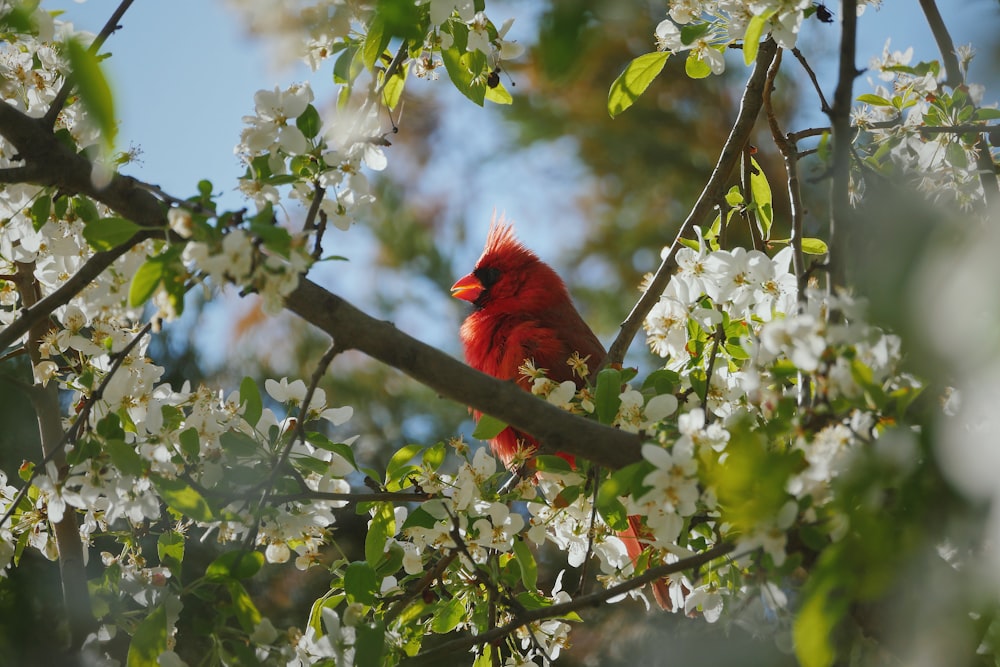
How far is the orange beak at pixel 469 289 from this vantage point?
3928 millimetres

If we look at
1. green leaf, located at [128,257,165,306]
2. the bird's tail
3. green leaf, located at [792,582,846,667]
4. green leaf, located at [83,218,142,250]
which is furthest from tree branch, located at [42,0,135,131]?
the bird's tail

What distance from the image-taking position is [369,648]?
1.42 metres

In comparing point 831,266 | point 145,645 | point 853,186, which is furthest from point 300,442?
point 853,186

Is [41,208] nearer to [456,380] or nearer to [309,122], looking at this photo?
[309,122]

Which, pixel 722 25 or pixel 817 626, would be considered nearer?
pixel 817 626

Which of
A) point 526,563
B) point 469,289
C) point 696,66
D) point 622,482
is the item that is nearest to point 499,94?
point 696,66

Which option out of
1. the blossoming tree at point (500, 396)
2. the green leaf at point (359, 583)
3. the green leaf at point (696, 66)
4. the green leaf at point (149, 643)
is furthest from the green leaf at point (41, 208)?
the green leaf at point (696, 66)

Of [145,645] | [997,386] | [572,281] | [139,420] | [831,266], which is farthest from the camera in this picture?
[572,281]

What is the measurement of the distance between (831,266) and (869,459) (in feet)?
1.29

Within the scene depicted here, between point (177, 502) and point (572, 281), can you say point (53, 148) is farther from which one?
point (572, 281)

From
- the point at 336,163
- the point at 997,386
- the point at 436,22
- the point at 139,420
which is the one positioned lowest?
the point at 997,386

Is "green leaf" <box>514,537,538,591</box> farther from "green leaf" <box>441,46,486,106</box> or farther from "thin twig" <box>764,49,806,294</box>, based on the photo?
"green leaf" <box>441,46,486,106</box>

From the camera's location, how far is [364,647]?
142 centimetres

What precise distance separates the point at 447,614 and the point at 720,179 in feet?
4.05
